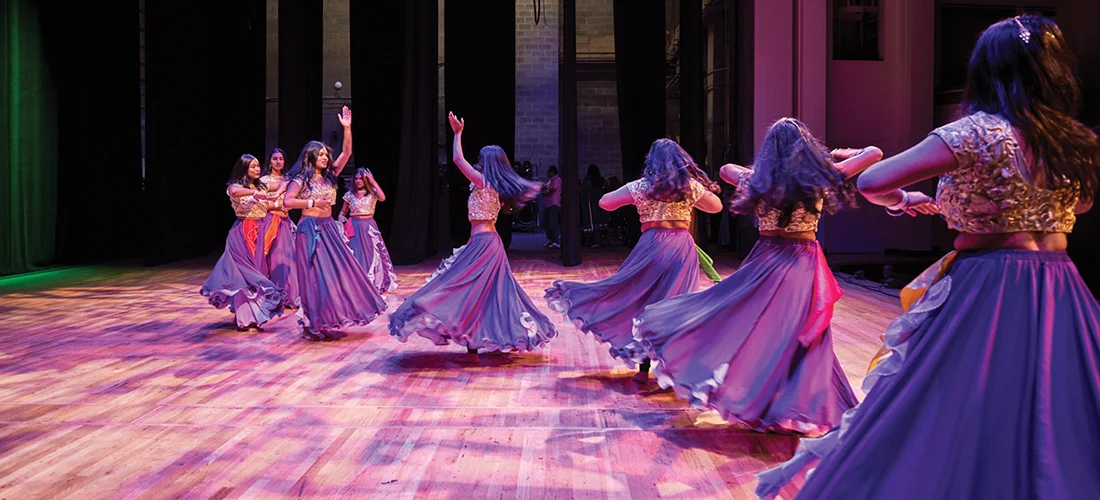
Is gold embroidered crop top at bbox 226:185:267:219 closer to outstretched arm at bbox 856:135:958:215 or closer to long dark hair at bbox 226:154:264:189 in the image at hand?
long dark hair at bbox 226:154:264:189


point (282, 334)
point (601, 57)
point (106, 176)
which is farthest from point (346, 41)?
point (282, 334)

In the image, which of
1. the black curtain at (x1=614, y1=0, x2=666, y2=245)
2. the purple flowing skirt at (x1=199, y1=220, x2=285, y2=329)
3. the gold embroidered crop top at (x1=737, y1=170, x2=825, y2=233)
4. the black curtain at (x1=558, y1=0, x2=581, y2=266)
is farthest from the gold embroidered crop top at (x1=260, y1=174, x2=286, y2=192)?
the black curtain at (x1=614, y1=0, x2=666, y2=245)

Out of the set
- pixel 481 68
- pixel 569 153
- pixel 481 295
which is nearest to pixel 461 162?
pixel 481 295

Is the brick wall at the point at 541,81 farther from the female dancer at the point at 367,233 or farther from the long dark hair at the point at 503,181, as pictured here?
the long dark hair at the point at 503,181

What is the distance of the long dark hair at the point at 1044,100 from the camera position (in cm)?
166

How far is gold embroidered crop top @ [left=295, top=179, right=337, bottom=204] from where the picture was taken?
18.6 ft

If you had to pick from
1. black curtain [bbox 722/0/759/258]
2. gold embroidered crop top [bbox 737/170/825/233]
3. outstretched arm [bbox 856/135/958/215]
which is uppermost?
black curtain [bbox 722/0/759/258]

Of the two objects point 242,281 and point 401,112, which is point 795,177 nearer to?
point 242,281

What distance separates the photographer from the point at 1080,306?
1.65m

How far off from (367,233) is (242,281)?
2322mm

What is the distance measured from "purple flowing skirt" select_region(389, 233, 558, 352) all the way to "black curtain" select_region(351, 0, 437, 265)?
7019 mm

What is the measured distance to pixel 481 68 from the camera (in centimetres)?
1293

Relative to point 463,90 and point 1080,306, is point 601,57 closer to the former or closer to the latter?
point 463,90

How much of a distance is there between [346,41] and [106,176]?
698 cm
